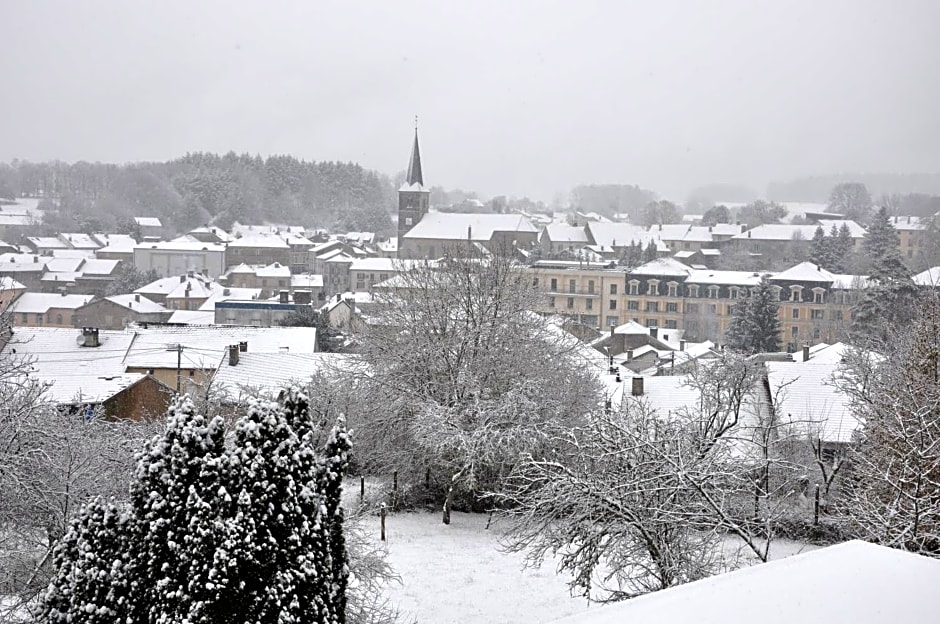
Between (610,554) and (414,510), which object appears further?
(414,510)

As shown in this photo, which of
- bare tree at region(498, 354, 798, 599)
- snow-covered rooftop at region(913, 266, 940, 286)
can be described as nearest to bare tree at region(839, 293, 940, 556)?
bare tree at region(498, 354, 798, 599)

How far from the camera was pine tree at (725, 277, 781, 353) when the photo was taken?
46.7m

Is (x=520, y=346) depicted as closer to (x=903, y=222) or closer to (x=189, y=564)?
(x=189, y=564)

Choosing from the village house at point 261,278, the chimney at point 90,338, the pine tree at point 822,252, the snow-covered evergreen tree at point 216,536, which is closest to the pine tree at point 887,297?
the pine tree at point 822,252

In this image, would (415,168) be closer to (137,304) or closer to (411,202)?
(411,202)

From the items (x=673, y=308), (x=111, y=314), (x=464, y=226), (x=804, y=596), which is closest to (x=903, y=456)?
(x=804, y=596)

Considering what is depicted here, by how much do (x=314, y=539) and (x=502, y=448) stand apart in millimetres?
10784

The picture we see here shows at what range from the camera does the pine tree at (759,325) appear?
46.7m

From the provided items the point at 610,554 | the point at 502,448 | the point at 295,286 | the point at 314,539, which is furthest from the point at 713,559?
the point at 295,286

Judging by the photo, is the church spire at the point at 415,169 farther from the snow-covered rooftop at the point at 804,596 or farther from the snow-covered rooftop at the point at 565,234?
the snow-covered rooftop at the point at 804,596

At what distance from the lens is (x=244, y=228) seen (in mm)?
115938

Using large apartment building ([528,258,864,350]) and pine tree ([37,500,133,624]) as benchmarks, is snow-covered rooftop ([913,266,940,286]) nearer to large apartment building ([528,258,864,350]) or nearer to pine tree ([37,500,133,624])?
large apartment building ([528,258,864,350])

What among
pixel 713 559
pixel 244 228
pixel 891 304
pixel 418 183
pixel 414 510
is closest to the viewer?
pixel 713 559

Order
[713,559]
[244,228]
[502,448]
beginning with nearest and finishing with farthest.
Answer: [713,559]
[502,448]
[244,228]
